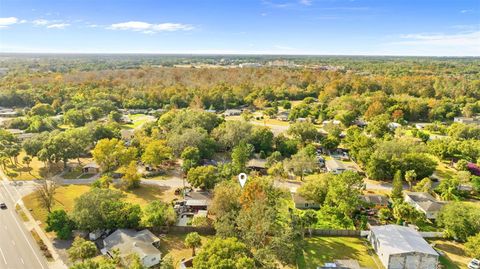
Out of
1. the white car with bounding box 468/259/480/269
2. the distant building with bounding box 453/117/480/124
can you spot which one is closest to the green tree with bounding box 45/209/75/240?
the white car with bounding box 468/259/480/269

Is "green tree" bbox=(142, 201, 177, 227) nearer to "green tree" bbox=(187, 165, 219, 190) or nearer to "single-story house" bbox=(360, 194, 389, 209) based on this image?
"green tree" bbox=(187, 165, 219, 190)

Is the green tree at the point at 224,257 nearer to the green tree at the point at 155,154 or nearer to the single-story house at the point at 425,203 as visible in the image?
the single-story house at the point at 425,203

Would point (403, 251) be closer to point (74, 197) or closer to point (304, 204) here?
point (304, 204)

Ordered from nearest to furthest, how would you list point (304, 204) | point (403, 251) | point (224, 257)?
point (224, 257) → point (403, 251) → point (304, 204)

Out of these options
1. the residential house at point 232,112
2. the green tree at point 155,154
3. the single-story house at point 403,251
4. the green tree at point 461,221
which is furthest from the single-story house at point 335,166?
the residential house at point 232,112

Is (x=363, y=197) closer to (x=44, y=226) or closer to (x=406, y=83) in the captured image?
(x=44, y=226)

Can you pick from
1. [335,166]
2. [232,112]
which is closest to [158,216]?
[335,166]
